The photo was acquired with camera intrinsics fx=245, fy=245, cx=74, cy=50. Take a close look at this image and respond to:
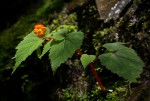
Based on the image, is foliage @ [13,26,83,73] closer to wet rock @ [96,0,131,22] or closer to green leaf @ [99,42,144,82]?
green leaf @ [99,42,144,82]

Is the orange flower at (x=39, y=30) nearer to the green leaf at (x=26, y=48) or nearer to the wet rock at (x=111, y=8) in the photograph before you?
the green leaf at (x=26, y=48)

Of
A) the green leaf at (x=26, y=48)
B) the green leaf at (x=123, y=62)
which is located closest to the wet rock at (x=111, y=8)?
the green leaf at (x=123, y=62)

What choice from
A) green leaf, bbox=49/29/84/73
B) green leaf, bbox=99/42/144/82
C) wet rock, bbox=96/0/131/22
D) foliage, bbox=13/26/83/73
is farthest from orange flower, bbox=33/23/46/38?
wet rock, bbox=96/0/131/22

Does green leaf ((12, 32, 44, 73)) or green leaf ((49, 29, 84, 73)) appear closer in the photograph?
green leaf ((49, 29, 84, 73))

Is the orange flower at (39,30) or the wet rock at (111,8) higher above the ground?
the orange flower at (39,30)

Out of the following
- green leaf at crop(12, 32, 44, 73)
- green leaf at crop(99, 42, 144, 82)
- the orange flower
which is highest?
the orange flower

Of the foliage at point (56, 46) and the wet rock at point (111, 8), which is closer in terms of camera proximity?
the foliage at point (56, 46)
